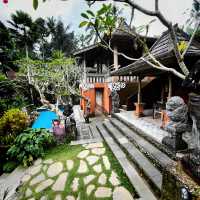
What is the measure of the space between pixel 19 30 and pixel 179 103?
81.9ft

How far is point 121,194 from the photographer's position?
421 centimetres

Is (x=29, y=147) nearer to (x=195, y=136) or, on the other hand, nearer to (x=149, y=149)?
(x=149, y=149)

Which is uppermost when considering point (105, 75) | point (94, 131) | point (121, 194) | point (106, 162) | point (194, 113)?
point (105, 75)

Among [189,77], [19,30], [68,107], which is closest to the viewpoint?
[189,77]

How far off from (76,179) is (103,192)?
1116 mm

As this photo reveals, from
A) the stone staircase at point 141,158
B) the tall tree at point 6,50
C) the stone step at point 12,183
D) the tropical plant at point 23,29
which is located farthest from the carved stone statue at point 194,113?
the tropical plant at point 23,29

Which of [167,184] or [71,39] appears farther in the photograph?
[71,39]

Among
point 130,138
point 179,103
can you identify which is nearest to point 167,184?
point 179,103

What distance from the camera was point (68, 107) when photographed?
953 cm

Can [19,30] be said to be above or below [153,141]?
above

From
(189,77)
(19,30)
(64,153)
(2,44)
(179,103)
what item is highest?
(19,30)

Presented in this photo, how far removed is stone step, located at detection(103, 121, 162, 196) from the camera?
3.99 meters

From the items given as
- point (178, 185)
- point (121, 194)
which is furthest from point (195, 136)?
point (121, 194)

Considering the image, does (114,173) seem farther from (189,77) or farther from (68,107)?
(68,107)
